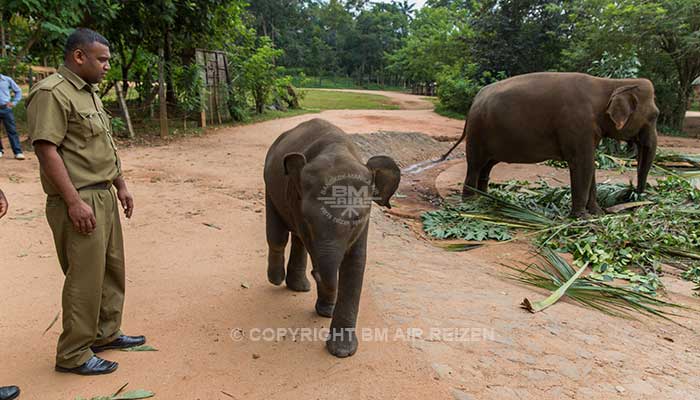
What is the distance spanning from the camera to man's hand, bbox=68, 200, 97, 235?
2555mm

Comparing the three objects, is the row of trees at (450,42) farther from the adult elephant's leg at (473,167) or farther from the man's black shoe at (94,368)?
the man's black shoe at (94,368)

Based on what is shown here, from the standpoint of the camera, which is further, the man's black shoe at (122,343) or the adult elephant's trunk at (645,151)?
the adult elephant's trunk at (645,151)

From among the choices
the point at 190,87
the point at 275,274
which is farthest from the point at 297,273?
the point at 190,87

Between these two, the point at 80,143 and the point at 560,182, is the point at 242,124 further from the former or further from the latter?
the point at 80,143

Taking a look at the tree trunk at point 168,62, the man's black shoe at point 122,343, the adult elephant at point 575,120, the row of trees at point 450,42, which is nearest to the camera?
the man's black shoe at point 122,343

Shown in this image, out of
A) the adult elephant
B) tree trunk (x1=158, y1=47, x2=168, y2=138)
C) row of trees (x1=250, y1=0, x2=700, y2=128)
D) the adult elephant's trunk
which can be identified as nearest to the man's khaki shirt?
the adult elephant

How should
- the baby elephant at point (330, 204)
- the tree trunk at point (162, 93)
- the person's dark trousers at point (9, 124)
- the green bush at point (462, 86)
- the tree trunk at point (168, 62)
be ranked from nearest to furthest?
the baby elephant at point (330, 204) < the person's dark trousers at point (9, 124) < the tree trunk at point (162, 93) < the tree trunk at point (168, 62) < the green bush at point (462, 86)

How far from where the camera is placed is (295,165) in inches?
112

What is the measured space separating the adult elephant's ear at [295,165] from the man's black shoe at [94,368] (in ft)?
5.37

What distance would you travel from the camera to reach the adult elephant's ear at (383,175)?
2.93m

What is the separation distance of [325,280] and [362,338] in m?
0.99

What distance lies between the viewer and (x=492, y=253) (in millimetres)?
5762

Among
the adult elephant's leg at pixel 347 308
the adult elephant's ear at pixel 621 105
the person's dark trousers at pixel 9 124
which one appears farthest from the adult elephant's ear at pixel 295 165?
the person's dark trousers at pixel 9 124

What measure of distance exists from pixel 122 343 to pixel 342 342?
4.99ft
